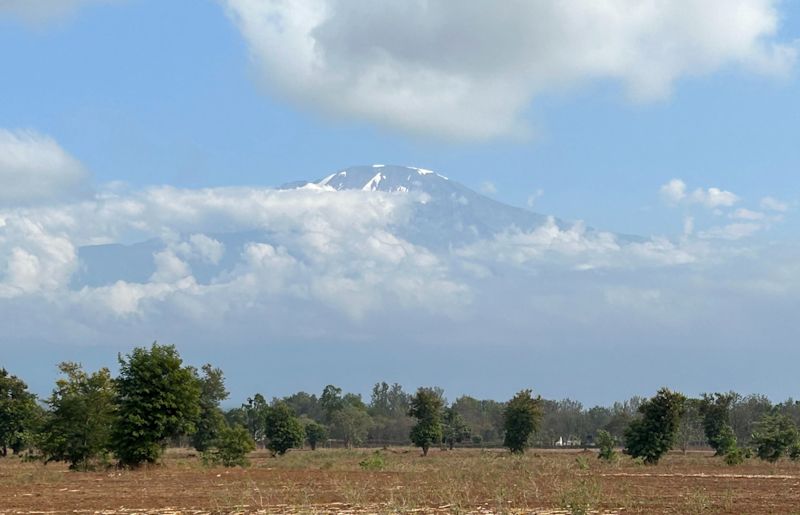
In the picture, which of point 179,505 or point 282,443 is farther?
point 282,443

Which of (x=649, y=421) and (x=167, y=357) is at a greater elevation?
(x=167, y=357)

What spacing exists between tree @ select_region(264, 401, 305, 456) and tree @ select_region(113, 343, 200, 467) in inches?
1306

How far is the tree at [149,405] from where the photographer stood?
5212 centimetres

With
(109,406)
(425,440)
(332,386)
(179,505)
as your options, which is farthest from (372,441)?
(179,505)

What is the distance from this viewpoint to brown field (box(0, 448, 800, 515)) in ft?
88.3

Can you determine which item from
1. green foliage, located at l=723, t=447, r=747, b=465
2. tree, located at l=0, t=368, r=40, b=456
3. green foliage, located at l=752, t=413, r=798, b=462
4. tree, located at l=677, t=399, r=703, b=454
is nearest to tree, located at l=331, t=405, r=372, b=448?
tree, located at l=677, t=399, r=703, b=454

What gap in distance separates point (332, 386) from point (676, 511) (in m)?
135

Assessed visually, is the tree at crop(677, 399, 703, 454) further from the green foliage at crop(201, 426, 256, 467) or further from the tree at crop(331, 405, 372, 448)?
the tree at crop(331, 405, 372, 448)

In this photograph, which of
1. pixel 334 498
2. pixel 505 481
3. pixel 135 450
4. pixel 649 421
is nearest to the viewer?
pixel 334 498

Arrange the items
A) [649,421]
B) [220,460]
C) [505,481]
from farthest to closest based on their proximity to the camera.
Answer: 1. [649,421]
2. [220,460]
3. [505,481]

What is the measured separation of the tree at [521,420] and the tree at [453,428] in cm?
3247

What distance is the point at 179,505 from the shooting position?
95.5 feet

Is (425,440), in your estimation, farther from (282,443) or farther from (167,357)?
(167,357)

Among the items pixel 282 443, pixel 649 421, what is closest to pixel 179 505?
pixel 649 421
